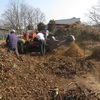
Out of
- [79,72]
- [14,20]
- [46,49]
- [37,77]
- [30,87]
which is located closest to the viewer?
[30,87]

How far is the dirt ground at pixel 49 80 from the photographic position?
773 cm

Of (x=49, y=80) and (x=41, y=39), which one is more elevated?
(x=41, y=39)

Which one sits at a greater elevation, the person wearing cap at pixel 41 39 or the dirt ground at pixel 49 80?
the person wearing cap at pixel 41 39

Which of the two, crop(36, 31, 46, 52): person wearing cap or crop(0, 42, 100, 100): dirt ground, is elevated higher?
crop(36, 31, 46, 52): person wearing cap

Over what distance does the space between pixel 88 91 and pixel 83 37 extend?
52.7 feet

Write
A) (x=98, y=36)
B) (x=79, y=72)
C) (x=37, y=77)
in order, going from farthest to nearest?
(x=98, y=36)
(x=79, y=72)
(x=37, y=77)

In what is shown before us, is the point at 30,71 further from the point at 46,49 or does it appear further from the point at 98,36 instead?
the point at 98,36

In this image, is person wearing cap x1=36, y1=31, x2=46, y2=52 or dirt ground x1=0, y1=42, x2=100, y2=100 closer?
dirt ground x1=0, y1=42, x2=100, y2=100

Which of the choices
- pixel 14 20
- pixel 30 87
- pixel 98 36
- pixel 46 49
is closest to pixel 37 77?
pixel 30 87

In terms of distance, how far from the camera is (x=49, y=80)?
375 inches

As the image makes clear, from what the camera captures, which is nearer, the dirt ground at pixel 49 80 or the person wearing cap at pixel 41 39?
the dirt ground at pixel 49 80

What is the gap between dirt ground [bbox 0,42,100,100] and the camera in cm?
773

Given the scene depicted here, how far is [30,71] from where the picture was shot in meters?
9.52

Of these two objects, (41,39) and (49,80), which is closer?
(49,80)
